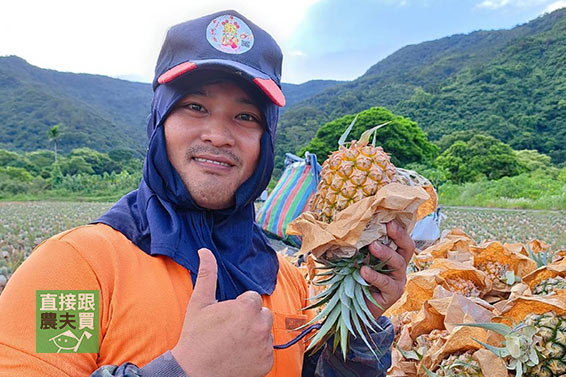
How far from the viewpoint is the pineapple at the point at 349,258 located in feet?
4.25

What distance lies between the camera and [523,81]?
43.3 m

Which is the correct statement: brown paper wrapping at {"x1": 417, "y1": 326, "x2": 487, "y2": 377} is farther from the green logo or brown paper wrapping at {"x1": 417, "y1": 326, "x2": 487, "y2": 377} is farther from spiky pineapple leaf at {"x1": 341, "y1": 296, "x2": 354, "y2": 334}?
the green logo

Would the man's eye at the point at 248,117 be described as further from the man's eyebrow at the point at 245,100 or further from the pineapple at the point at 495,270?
the pineapple at the point at 495,270

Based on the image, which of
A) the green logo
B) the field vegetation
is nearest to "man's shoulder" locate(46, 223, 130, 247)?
the green logo

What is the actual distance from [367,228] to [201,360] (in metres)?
0.61

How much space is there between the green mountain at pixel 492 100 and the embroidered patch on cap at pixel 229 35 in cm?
3690

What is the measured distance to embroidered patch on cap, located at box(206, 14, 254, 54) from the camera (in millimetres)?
1438

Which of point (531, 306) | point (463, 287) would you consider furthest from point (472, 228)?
point (531, 306)

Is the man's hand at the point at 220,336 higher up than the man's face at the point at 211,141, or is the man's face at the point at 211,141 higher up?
the man's face at the point at 211,141

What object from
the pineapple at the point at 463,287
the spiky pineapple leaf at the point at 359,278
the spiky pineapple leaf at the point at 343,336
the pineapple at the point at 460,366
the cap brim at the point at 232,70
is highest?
the cap brim at the point at 232,70

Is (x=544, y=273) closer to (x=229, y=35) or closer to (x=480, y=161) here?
(x=229, y=35)

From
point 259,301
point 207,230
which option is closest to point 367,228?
point 259,301

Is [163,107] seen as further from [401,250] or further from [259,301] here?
[401,250]

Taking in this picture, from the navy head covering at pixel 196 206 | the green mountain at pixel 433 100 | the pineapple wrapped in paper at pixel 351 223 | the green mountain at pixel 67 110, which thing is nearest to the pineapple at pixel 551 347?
the pineapple wrapped in paper at pixel 351 223
